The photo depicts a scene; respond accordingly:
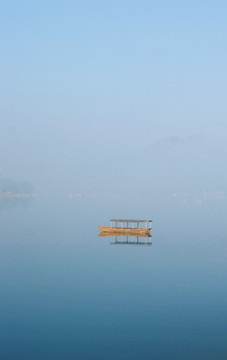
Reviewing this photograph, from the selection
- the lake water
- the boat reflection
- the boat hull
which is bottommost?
the lake water

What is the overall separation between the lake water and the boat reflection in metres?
7.15

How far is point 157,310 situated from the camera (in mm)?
55281

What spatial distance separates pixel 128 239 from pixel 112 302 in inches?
2664

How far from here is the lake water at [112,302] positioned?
43.5 metres

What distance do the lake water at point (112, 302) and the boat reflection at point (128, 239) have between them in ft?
23.5

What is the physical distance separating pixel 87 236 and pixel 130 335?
276 feet

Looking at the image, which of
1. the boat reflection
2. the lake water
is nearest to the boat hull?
the boat reflection

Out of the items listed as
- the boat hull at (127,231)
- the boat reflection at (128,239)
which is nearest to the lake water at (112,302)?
the boat reflection at (128,239)

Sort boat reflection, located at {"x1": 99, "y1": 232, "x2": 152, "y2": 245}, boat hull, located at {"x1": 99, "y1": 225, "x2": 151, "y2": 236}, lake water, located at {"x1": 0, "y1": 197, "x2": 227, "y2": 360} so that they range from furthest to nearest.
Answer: boat hull, located at {"x1": 99, "y1": 225, "x2": 151, "y2": 236} < boat reflection, located at {"x1": 99, "y1": 232, "x2": 152, "y2": 245} < lake water, located at {"x1": 0, "y1": 197, "x2": 227, "y2": 360}

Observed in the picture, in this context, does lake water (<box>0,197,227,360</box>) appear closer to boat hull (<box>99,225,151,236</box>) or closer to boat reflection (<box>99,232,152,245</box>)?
boat reflection (<box>99,232,152,245</box>)

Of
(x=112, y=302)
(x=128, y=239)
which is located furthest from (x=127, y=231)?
(x=112, y=302)

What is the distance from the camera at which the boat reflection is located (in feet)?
387

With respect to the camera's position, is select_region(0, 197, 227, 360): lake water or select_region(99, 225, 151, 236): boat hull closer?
select_region(0, 197, 227, 360): lake water

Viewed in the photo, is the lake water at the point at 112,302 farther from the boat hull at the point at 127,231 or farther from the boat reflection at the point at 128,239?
the boat hull at the point at 127,231
